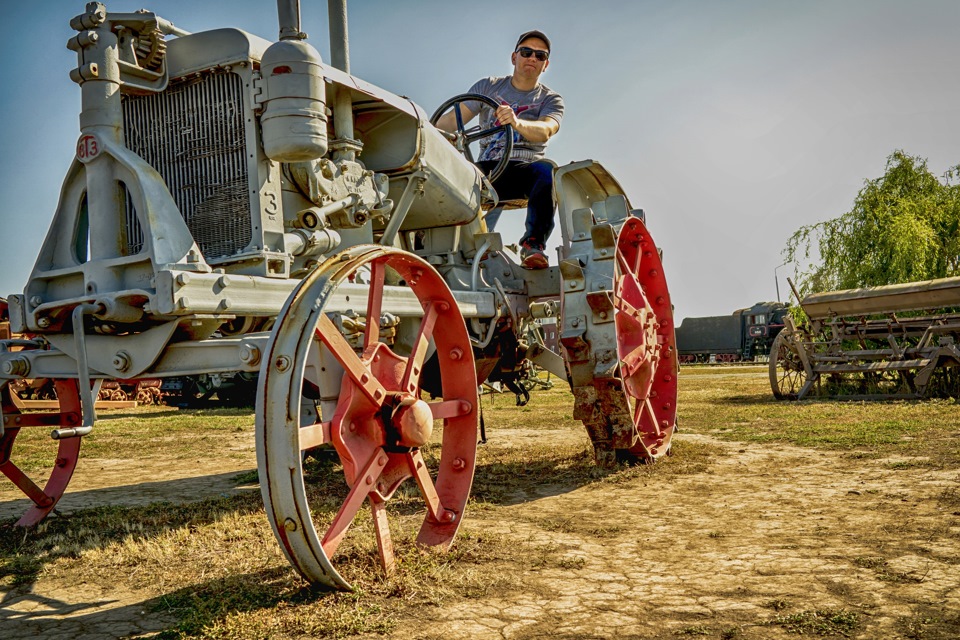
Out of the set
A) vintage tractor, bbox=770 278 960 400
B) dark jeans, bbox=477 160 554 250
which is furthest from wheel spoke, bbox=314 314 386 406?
vintage tractor, bbox=770 278 960 400

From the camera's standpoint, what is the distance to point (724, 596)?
2.76 metres

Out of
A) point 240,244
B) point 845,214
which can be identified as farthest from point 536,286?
point 845,214

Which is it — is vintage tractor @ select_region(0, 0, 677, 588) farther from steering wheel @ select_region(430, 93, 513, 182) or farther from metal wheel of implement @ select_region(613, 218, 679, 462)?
steering wheel @ select_region(430, 93, 513, 182)

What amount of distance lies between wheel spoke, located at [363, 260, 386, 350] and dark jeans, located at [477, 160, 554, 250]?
9.03ft

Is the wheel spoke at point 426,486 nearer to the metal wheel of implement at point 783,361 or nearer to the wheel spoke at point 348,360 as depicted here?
the wheel spoke at point 348,360

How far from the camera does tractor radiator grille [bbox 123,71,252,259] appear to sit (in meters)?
3.70

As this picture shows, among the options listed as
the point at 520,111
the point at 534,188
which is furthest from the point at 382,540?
the point at 520,111

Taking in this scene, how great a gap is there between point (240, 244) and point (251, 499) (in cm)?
187

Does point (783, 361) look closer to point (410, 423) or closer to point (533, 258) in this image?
point (533, 258)

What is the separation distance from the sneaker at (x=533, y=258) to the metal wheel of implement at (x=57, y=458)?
2869mm

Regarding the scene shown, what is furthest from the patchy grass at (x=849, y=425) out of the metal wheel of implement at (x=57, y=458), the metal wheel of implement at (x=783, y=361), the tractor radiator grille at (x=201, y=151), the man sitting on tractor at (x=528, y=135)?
the metal wheel of implement at (x=57, y=458)

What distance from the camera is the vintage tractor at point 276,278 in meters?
2.90

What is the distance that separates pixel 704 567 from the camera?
312cm

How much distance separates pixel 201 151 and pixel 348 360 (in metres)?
1.51
